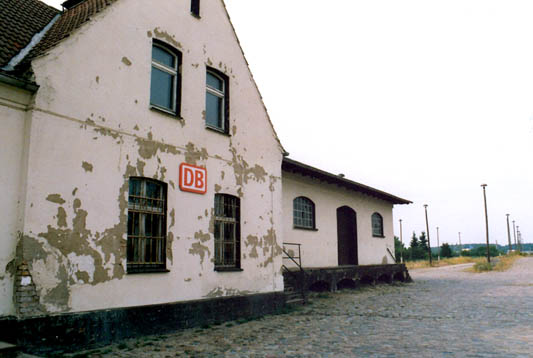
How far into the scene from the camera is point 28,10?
33.6ft

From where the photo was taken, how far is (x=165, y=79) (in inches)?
389

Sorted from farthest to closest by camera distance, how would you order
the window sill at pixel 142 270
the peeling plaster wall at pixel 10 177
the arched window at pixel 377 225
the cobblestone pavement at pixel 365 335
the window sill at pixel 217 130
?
the arched window at pixel 377 225 → the window sill at pixel 217 130 → the window sill at pixel 142 270 → the cobblestone pavement at pixel 365 335 → the peeling plaster wall at pixel 10 177

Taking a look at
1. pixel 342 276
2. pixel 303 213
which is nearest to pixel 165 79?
pixel 303 213

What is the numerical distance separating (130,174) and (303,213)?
9.25m

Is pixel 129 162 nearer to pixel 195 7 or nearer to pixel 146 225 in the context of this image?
pixel 146 225

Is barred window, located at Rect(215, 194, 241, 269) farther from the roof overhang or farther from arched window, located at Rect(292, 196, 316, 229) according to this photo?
arched window, located at Rect(292, 196, 316, 229)

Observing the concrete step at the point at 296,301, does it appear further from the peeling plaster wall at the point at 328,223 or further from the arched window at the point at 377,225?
the arched window at the point at 377,225

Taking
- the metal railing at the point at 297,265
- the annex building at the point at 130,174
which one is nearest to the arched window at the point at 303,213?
the metal railing at the point at 297,265

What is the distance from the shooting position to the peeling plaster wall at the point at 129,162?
718 cm

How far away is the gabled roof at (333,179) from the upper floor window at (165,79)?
517 cm

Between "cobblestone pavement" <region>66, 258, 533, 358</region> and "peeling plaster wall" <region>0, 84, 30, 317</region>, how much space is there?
1693 millimetres

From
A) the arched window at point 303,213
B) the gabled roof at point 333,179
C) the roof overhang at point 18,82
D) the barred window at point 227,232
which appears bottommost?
the barred window at point 227,232

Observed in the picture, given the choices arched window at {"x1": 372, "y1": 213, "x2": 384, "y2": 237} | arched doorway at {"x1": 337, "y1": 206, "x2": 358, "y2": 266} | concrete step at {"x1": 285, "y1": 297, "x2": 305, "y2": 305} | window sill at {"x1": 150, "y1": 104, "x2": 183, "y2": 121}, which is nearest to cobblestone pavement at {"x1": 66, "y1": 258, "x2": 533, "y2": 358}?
concrete step at {"x1": 285, "y1": 297, "x2": 305, "y2": 305}

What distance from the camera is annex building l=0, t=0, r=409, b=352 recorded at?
6.92 m
